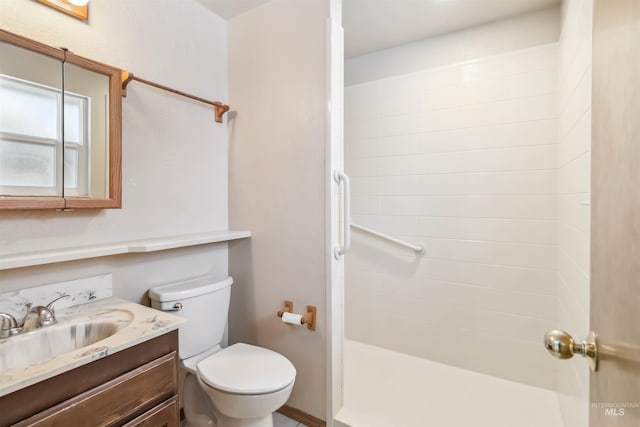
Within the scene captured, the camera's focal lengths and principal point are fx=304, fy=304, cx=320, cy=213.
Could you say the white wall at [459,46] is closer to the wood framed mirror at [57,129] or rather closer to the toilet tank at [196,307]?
the wood framed mirror at [57,129]

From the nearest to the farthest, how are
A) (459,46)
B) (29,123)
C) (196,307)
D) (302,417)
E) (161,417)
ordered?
1. (161,417)
2. (29,123)
3. (196,307)
4. (302,417)
5. (459,46)

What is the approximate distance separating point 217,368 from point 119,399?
1.63ft

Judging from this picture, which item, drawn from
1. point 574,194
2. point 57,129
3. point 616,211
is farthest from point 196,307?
point 574,194

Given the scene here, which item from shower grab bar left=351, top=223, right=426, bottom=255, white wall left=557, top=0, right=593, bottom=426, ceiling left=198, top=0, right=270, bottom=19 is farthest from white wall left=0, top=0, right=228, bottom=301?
white wall left=557, top=0, right=593, bottom=426

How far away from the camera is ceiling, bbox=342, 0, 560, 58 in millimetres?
1775

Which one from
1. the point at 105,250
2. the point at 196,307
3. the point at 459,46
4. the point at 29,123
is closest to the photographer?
the point at 29,123

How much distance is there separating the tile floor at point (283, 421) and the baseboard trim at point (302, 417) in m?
0.01

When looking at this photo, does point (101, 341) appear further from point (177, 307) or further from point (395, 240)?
point (395, 240)

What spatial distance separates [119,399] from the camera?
93cm

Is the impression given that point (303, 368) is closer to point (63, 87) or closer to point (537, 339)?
point (537, 339)

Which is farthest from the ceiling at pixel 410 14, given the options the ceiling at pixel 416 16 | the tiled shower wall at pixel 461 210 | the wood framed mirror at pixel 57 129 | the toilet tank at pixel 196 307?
the toilet tank at pixel 196 307

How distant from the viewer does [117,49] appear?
4.68 ft
